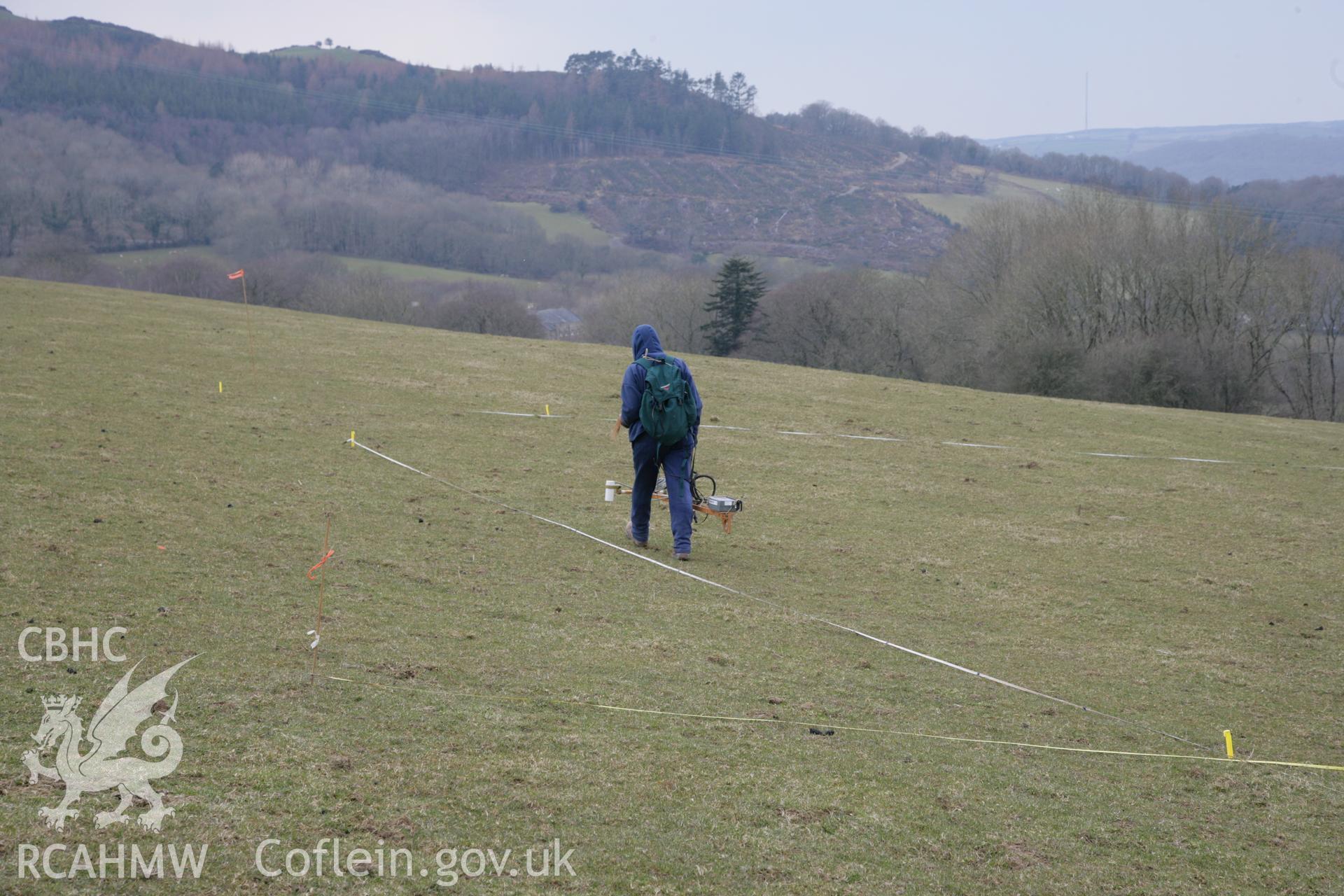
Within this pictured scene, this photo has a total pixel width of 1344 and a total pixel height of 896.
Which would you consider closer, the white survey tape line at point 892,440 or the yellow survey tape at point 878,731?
the yellow survey tape at point 878,731

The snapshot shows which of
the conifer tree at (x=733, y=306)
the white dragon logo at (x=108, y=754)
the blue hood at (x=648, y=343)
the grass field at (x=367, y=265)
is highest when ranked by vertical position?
the grass field at (x=367, y=265)

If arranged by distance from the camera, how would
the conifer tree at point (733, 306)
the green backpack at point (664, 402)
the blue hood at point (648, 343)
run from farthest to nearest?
the conifer tree at point (733, 306) < the blue hood at point (648, 343) < the green backpack at point (664, 402)

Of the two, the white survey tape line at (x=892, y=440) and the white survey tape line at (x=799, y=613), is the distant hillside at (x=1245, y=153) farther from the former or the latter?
the white survey tape line at (x=799, y=613)

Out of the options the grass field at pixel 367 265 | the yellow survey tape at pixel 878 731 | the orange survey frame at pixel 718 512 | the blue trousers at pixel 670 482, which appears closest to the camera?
the yellow survey tape at pixel 878 731

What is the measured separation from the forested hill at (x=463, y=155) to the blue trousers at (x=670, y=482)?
9398 centimetres

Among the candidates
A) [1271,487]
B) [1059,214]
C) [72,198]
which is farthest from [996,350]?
[72,198]

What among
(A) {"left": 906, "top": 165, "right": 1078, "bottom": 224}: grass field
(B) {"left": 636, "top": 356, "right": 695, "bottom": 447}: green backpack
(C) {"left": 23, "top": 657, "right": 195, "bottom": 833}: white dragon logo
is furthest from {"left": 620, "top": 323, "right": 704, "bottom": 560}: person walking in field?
(A) {"left": 906, "top": 165, "right": 1078, "bottom": 224}: grass field

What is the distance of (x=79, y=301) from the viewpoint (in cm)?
2698

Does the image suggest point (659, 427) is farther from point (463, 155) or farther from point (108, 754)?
point (463, 155)

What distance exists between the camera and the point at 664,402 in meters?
11.6

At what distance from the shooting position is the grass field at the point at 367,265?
87.2 metres

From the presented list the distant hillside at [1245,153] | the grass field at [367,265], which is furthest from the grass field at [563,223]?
the distant hillside at [1245,153]

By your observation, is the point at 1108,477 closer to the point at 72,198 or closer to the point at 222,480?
the point at 222,480

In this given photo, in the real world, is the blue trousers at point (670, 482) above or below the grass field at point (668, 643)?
above
